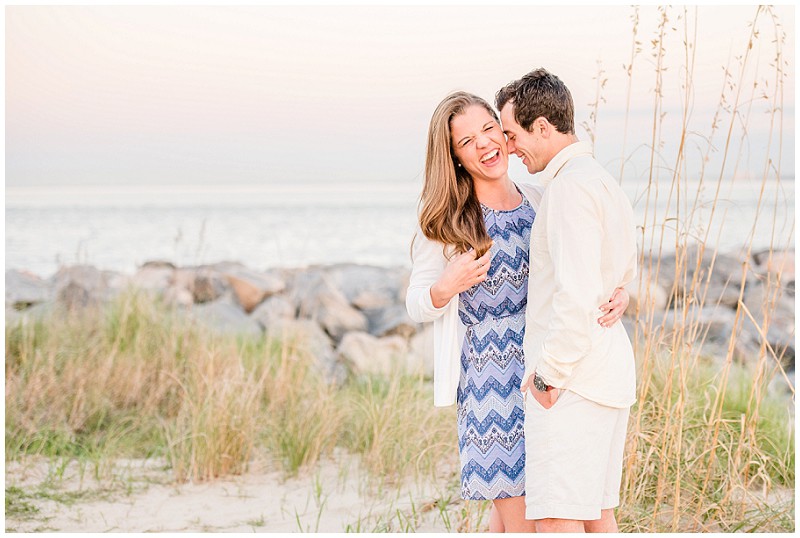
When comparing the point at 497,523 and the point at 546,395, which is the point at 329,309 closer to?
the point at 497,523

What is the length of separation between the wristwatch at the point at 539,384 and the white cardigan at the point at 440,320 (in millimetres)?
507

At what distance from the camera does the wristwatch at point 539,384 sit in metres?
2.36

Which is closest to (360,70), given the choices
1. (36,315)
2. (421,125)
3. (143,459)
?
(421,125)

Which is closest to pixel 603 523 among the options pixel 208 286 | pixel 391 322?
pixel 391 322

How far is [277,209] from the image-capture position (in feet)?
84.5

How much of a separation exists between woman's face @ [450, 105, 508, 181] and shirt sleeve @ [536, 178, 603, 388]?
19.5 inches

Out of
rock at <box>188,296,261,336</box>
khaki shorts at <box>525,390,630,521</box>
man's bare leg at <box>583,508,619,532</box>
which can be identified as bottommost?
rock at <box>188,296,261,336</box>

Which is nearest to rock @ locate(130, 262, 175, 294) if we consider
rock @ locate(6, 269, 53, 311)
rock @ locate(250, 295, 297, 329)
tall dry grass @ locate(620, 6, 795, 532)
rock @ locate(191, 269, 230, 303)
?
rock @ locate(191, 269, 230, 303)

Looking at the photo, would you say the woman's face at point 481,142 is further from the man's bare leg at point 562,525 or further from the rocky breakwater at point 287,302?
the rocky breakwater at point 287,302

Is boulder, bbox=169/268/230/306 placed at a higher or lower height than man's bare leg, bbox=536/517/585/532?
lower

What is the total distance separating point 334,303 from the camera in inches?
426

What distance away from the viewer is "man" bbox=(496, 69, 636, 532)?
2.28 metres

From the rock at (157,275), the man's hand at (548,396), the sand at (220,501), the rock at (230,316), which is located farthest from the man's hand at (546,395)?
the rock at (157,275)

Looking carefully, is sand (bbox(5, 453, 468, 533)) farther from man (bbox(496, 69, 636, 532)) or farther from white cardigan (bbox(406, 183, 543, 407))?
man (bbox(496, 69, 636, 532))
